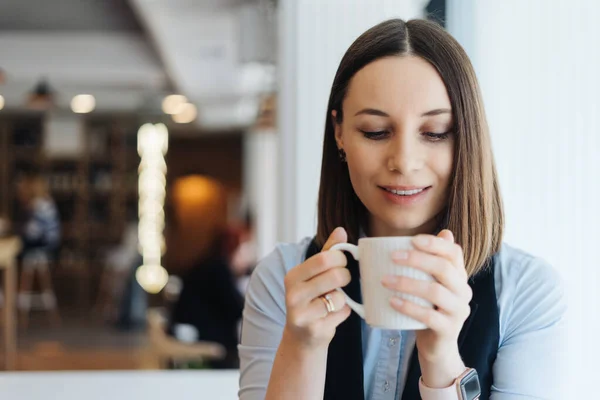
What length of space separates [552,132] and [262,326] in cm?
68

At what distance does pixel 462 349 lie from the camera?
0.97 metres

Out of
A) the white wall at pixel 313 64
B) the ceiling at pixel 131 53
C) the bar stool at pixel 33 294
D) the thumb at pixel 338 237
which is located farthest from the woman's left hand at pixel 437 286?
the bar stool at pixel 33 294

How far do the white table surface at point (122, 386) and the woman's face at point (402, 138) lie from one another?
1.34 meters

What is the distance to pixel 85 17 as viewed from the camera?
6.85m

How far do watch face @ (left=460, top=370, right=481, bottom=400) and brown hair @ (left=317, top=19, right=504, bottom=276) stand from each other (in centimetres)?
16

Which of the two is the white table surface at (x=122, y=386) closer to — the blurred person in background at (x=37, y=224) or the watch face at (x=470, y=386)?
the watch face at (x=470, y=386)

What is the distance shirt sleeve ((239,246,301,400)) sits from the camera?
1.08 m

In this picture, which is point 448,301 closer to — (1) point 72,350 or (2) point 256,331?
(2) point 256,331

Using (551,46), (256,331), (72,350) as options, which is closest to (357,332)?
(256,331)

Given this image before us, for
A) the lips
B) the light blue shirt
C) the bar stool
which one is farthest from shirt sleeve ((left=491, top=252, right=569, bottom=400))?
the bar stool

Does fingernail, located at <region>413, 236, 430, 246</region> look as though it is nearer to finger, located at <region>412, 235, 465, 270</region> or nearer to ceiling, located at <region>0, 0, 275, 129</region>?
finger, located at <region>412, 235, 465, 270</region>

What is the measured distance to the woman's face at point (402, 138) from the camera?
2.91 feet

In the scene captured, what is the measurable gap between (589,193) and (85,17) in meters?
6.39

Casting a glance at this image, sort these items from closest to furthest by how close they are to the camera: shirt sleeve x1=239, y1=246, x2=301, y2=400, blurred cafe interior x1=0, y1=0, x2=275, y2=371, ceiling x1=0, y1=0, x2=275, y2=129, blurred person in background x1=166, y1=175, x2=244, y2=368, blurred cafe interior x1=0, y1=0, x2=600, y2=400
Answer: shirt sleeve x1=239, y1=246, x2=301, y2=400, blurred cafe interior x1=0, y1=0, x2=600, y2=400, blurred person in background x1=166, y1=175, x2=244, y2=368, blurred cafe interior x1=0, y1=0, x2=275, y2=371, ceiling x1=0, y1=0, x2=275, y2=129
